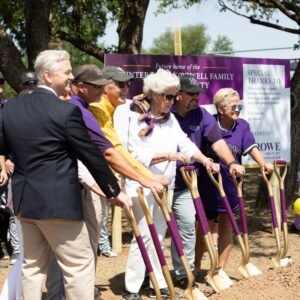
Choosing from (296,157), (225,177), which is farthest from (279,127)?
(225,177)

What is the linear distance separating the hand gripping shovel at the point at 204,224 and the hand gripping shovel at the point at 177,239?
0.29 metres

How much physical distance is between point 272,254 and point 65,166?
3.93m

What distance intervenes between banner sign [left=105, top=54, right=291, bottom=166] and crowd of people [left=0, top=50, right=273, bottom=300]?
1938 mm

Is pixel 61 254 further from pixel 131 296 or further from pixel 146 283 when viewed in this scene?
pixel 146 283

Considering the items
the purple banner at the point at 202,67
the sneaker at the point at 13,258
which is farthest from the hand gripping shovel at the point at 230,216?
the sneaker at the point at 13,258

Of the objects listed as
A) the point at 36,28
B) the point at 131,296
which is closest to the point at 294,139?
the point at 36,28

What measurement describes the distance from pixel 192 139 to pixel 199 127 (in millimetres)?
124

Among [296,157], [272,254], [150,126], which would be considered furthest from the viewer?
[296,157]

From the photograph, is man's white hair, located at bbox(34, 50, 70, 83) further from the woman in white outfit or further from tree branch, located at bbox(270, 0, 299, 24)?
tree branch, located at bbox(270, 0, 299, 24)

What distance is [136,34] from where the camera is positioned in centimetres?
1073

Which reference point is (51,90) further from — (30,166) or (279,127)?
(279,127)

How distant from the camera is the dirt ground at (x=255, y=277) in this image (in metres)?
4.82

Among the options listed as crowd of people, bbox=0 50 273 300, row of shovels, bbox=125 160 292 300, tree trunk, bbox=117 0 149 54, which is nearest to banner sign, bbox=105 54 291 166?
crowd of people, bbox=0 50 273 300

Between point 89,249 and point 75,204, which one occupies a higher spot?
point 75,204
